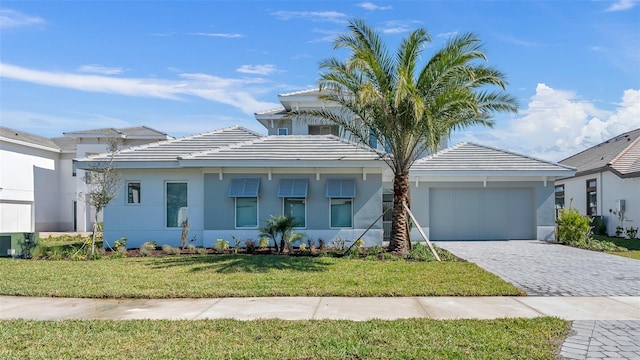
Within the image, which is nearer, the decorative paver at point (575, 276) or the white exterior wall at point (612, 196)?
the decorative paver at point (575, 276)

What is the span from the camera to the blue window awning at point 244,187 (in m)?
17.2

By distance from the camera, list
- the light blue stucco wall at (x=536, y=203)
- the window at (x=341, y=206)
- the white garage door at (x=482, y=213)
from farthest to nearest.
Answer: the white garage door at (x=482, y=213) → the light blue stucco wall at (x=536, y=203) → the window at (x=341, y=206)

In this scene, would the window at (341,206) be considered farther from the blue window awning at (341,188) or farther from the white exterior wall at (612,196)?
the white exterior wall at (612,196)

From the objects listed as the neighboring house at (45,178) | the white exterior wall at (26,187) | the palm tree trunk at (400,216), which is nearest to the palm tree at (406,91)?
the palm tree trunk at (400,216)

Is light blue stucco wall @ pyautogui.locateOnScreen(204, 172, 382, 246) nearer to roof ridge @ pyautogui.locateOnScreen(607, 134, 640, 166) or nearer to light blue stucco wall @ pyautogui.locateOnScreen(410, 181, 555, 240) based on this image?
light blue stucco wall @ pyautogui.locateOnScreen(410, 181, 555, 240)

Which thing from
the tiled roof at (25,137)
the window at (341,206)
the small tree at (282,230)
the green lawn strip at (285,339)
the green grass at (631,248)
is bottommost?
the green grass at (631,248)

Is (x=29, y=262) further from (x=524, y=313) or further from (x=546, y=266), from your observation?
(x=546, y=266)

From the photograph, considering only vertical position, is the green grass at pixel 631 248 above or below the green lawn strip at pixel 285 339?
below

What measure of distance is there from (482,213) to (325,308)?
15.1 m

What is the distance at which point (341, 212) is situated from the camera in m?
17.6

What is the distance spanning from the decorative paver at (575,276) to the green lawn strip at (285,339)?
416 millimetres

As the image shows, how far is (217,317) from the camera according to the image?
7508 mm

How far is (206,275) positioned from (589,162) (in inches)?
1037

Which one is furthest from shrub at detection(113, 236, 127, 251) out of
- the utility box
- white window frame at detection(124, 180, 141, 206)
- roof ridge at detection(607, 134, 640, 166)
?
roof ridge at detection(607, 134, 640, 166)
